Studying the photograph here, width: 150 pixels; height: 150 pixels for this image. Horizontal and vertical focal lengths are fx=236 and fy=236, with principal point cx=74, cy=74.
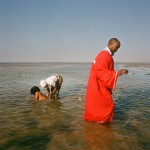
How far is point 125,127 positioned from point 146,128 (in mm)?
566

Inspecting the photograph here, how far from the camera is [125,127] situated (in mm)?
6578

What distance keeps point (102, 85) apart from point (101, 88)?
8 centimetres

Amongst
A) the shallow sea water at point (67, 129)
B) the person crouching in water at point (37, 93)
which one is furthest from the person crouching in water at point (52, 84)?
the shallow sea water at point (67, 129)

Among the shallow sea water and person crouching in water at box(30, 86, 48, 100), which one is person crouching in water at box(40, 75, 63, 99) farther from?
the shallow sea water

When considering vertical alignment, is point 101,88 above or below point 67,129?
above

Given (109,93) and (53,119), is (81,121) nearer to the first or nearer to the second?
(53,119)

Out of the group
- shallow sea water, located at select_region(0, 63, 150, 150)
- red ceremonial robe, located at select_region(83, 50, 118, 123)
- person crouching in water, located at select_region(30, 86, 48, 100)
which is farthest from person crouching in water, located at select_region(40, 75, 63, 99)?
red ceremonial robe, located at select_region(83, 50, 118, 123)

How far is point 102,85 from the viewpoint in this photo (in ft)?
19.4

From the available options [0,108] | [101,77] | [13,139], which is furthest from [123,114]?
[0,108]

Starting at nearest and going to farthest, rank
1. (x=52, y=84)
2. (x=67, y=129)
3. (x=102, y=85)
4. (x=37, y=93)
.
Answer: (x=102, y=85)
(x=67, y=129)
(x=37, y=93)
(x=52, y=84)

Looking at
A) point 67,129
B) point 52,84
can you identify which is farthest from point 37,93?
point 67,129

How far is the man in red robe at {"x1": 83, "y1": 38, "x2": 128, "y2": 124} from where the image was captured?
566 cm

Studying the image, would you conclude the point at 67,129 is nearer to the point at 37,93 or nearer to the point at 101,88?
the point at 101,88

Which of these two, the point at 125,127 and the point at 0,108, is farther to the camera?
the point at 0,108
